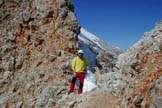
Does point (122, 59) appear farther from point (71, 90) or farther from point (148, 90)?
point (71, 90)

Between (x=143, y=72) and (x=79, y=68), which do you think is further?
(x=79, y=68)

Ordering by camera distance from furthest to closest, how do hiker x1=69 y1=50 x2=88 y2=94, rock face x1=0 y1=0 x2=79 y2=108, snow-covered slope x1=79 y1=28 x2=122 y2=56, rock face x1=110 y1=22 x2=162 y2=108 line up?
snow-covered slope x1=79 y1=28 x2=122 y2=56 < rock face x1=0 y1=0 x2=79 y2=108 < hiker x1=69 y1=50 x2=88 y2=94 < rock face x1=110 y1=22 x2=162 y2=108

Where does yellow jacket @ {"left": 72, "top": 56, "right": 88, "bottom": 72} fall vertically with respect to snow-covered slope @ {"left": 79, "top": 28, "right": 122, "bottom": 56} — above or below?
below

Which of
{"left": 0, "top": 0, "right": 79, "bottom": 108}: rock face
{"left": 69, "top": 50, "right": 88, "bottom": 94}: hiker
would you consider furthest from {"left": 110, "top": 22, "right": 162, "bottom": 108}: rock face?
{"left": 0, "top": 0, "right": 79, "bottom": 108}: rock face

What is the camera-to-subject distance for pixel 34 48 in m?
26.0

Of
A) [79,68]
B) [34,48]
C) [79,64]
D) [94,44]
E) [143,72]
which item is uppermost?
[94,44]

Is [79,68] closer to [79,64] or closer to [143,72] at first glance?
[79,64]

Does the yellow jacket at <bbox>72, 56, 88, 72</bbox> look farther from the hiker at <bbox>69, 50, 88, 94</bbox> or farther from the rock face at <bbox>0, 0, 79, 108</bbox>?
Result: the rock face at <bbox>0, 0, 79, 108</bbox>

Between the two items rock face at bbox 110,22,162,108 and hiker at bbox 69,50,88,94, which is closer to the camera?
rock face at bbox 110,22,162,108

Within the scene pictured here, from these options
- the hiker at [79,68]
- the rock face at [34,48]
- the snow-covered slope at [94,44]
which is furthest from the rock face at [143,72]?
the snow-covered slope at [94,44]

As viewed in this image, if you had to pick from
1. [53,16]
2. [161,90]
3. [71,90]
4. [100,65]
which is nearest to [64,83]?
[71,90]

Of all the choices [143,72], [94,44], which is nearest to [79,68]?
[143,72]

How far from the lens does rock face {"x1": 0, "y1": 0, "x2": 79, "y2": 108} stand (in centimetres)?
2414

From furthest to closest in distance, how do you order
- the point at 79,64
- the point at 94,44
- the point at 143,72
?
the point at 94,44, the point at 79,64, the point at 143,72
